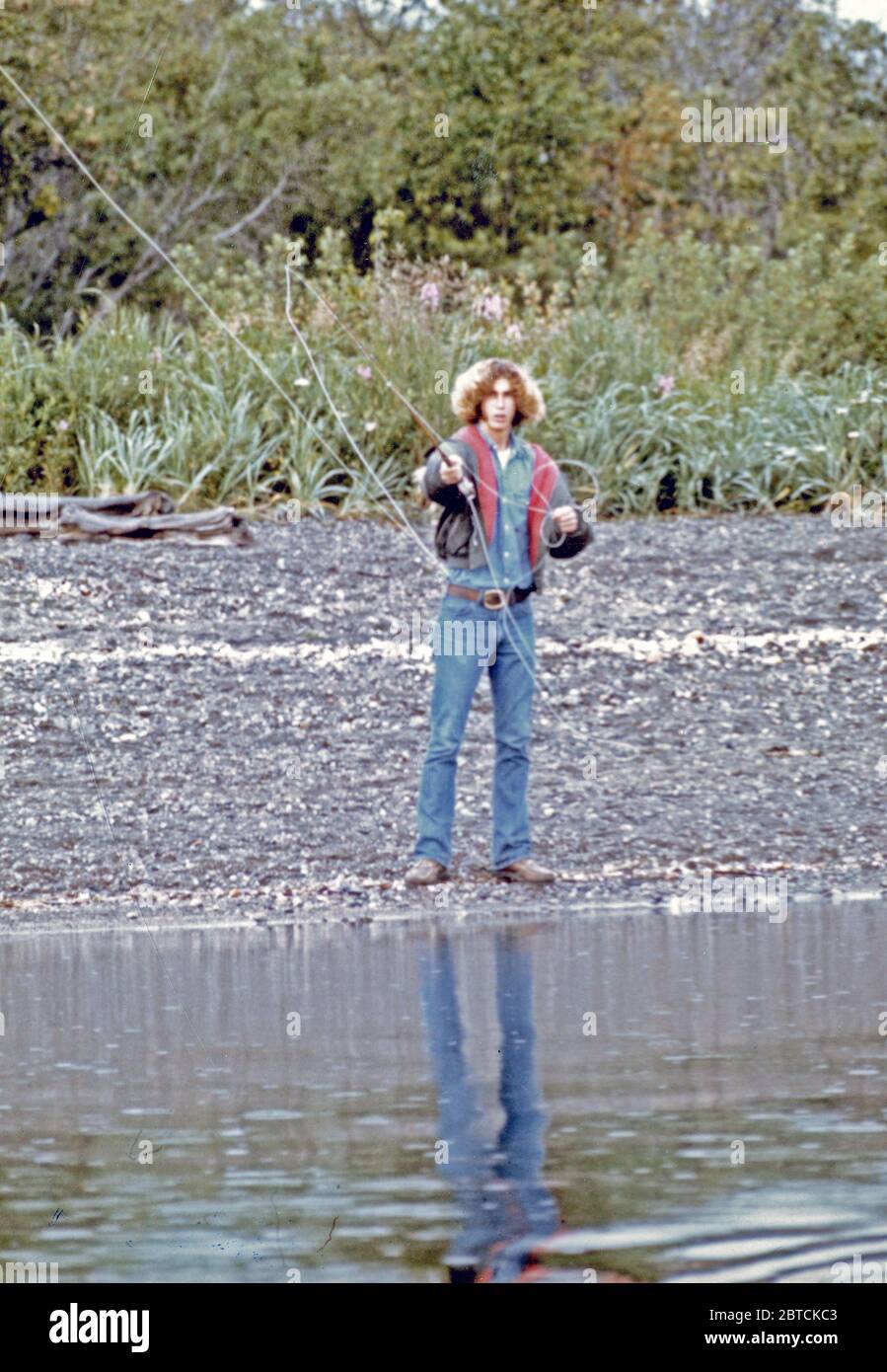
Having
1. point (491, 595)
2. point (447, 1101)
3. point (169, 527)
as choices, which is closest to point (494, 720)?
point (491, 595)

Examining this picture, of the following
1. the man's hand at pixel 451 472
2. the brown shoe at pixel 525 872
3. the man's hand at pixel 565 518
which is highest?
the man's hand at pixel 451 472

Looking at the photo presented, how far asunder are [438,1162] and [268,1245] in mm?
911

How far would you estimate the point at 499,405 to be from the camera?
11.1 m

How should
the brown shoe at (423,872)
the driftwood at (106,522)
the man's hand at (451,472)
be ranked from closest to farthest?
the man's hand at (451,472) → the brown shoe at (423,872) → the driftwood at (106,522)

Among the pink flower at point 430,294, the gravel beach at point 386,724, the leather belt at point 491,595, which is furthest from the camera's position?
the pink flower at point 430,294

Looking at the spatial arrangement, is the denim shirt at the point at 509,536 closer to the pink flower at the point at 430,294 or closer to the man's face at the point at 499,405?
the man's face at the point at 499,405

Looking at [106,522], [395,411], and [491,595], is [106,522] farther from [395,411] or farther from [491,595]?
[491,595]

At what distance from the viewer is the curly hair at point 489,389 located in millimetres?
11055

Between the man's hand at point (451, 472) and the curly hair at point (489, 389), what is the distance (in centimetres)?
32

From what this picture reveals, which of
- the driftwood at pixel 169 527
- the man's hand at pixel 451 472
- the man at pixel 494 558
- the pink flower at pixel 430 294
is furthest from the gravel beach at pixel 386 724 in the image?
the pink flower at pixel 430 294

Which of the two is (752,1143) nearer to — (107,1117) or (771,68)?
(107,1117)

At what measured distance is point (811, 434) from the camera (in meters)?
21.1

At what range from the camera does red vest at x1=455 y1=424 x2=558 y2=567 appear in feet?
36.4

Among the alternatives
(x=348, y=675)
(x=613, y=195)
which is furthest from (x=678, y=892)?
(x=613, y=195)
